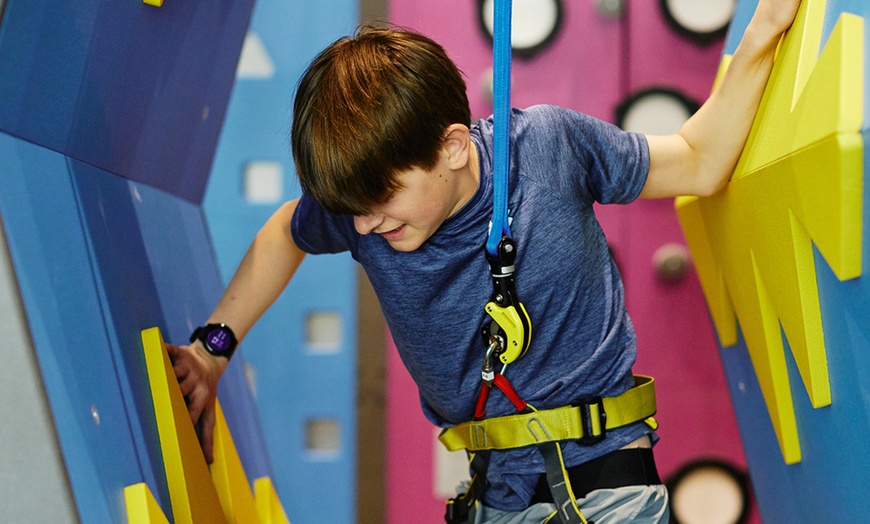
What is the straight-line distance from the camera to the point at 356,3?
1.72m

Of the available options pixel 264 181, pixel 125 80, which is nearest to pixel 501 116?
pixel 125 80

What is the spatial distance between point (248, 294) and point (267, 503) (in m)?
0.39

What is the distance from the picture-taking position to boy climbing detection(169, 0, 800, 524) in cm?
98

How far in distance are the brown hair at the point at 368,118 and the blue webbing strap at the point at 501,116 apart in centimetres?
5

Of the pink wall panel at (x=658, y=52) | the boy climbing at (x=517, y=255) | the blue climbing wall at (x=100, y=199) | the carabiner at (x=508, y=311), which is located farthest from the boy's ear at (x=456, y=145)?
the pink wall panel at (x=658, y=52)

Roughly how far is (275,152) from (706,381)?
88 centimetres

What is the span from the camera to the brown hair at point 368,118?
3.07 ft

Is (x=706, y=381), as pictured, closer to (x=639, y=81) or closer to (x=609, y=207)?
(x=609, y=207)

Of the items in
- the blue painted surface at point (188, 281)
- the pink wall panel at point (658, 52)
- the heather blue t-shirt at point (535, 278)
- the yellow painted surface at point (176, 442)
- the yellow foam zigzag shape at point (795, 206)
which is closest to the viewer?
the yellow foam zigzag shape at point (795, 206)

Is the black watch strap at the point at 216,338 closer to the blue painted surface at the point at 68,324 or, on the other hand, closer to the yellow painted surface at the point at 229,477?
the yellow painted surface at the point at 229,477

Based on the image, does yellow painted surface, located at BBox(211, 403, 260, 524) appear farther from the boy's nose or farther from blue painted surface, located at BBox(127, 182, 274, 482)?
the boy's nose

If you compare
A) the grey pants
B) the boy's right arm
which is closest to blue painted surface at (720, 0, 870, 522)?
the grey pants

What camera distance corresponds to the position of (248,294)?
1.17 meters

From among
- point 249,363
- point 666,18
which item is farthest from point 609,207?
point 249,363
